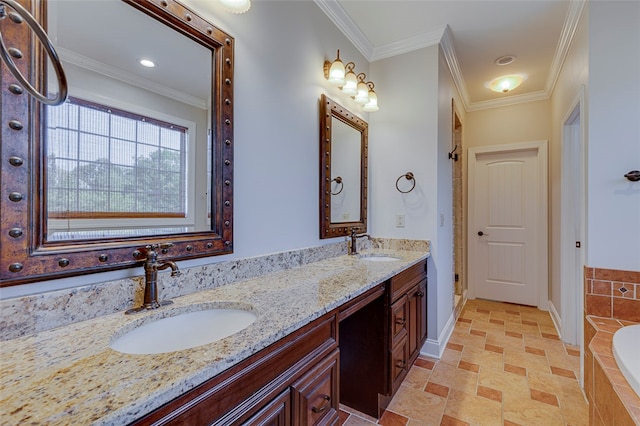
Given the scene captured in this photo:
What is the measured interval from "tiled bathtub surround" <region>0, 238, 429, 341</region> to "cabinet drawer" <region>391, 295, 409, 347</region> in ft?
2.64

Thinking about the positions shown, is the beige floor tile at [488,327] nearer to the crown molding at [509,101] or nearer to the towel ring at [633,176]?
the towel ring at [633,176]

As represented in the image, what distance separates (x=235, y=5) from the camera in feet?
4.15

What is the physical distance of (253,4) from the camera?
146cm

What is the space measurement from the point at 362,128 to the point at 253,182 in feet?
4.57

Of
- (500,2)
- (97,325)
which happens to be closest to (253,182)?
(97,325)

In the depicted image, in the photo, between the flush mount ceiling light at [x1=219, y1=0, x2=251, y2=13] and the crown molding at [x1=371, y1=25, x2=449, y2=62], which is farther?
the crown molding at [x1=371, y1=25, x2=449, y2=62]

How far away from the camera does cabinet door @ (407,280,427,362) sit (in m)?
1.99

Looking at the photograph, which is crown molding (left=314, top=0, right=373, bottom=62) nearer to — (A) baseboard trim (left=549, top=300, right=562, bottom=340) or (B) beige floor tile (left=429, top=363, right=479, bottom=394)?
(B) beige floor tile (left=429, top=363, right=479, bottom=394)

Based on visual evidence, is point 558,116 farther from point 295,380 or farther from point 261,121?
point 295,380

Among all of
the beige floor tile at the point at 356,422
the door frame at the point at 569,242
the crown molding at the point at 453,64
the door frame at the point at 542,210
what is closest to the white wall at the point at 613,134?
the door frame at the point at 569,242

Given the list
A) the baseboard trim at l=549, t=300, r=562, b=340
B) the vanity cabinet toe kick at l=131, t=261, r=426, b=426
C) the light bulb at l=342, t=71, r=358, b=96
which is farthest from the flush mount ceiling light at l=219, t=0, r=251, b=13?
the baseboard trim at l=549, t=300, r=562, b=340

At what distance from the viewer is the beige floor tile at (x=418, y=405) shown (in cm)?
167

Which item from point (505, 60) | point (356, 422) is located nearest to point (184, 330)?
point (356, 422)

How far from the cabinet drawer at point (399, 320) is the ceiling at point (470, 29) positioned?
204 centimetres
